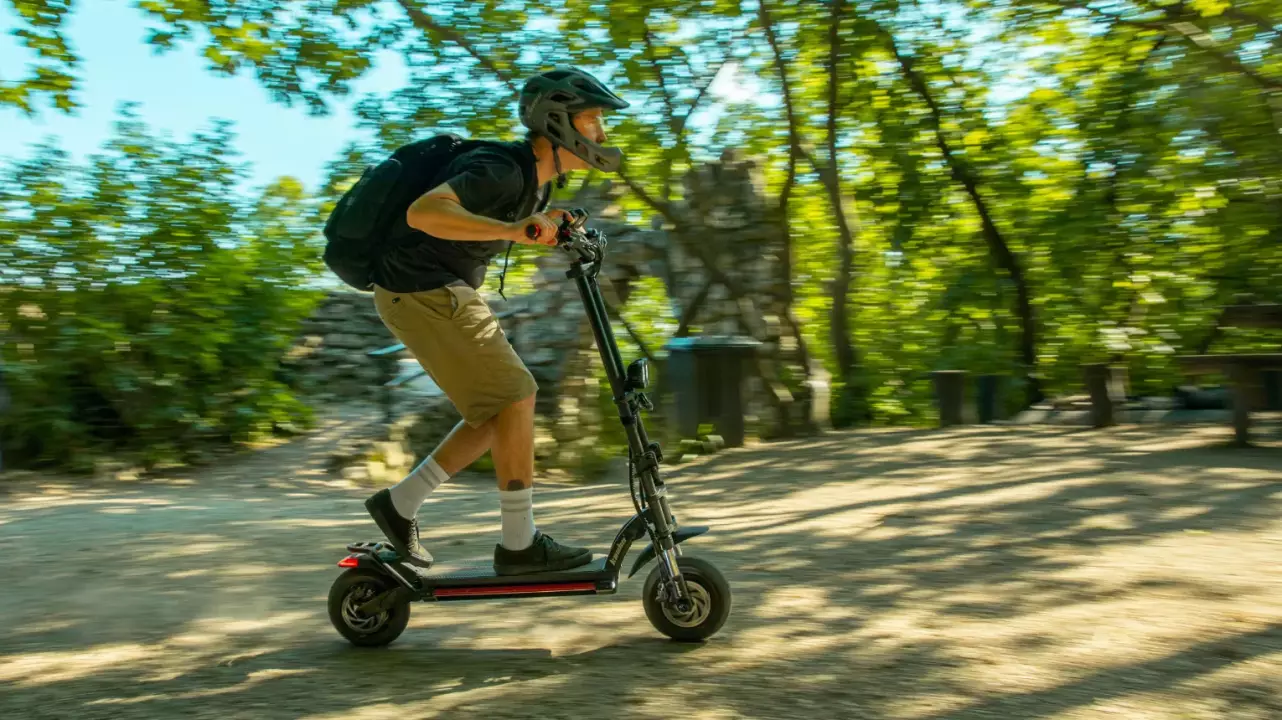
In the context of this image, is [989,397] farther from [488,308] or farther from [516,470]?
[488,308]

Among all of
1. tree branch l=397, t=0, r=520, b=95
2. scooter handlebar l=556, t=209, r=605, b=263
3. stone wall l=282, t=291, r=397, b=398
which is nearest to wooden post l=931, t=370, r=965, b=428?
tree branch l=397, t=0, r=520, b=95

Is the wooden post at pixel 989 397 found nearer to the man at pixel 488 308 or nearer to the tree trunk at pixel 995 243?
the tree trunk at pixel 995 243

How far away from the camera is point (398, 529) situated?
402 cm

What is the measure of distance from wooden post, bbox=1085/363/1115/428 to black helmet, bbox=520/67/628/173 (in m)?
6.11

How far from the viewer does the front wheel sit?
3861mm

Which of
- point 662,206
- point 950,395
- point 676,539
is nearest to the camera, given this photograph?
point 676,539

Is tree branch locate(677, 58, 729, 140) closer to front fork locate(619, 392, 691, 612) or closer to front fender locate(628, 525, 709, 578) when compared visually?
front fork locate(619, 392, 691, 612)

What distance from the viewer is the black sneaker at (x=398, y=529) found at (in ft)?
13.1

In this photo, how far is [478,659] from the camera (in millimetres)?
3857

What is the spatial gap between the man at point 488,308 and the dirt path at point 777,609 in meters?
0.40

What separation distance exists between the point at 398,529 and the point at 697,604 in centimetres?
103

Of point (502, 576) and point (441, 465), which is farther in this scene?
point (441, 465)

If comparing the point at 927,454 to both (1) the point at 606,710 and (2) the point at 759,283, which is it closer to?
(2) the point at 759,283

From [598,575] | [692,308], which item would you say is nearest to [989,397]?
[692,308]
